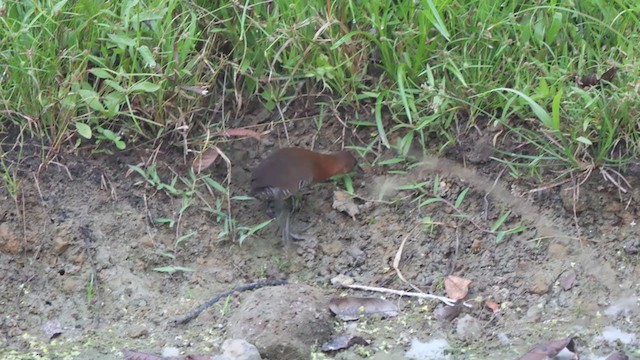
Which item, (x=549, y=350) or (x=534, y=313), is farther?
(x=534, y=313)

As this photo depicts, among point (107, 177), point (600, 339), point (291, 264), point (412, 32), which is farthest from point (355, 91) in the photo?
point (600, 339)

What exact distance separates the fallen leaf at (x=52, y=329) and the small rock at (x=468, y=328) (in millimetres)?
1413

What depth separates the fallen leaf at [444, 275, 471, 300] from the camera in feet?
12.5

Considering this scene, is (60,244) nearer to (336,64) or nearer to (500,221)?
(336,64)

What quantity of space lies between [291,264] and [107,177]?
2.64ft

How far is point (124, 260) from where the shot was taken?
3.97 meters

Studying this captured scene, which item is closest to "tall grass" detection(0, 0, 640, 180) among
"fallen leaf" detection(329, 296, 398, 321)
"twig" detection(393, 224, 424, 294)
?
"twig" detection(393, 224, 424, 294)

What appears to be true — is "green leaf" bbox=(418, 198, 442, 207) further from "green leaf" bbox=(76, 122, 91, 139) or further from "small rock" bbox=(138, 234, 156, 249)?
"green leaf" bbox=(76, 122, 91, 139)

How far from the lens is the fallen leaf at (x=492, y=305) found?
3761 mm

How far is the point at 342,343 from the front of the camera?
362 cm

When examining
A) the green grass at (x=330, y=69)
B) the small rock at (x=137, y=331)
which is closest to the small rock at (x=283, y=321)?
the small rock at (x=137, y=331)

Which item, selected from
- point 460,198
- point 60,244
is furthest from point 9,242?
point 460,198

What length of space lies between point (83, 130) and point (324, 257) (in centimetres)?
105

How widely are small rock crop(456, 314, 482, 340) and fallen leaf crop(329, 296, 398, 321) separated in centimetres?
25
